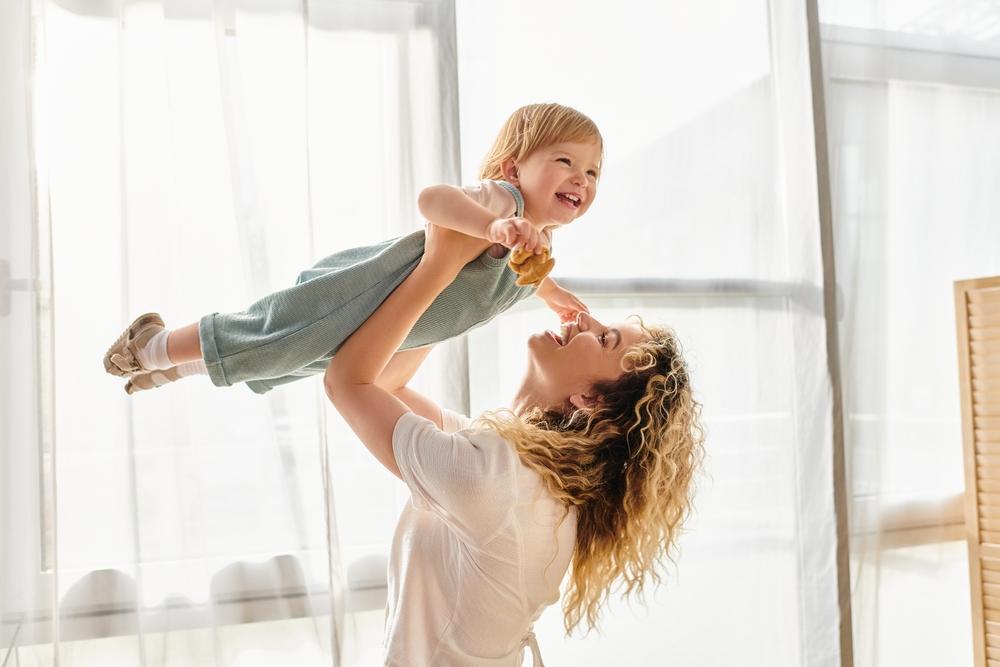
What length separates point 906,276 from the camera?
2.31 meters

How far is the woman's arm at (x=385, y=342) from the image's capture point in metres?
1.15

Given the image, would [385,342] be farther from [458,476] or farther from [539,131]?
[539,131]

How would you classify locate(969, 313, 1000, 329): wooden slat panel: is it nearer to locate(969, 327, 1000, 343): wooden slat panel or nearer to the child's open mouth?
locate(969, 327, 1000, 343): wooden slat panel

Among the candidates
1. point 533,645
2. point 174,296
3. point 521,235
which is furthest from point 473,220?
point 174,296

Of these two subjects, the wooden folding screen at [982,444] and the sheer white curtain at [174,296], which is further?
the wooden folding screen at [982,444]

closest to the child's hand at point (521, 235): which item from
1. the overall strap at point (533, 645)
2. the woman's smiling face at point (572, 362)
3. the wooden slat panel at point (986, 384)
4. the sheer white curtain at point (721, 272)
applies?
the woman's smiling face at point (572, 362)

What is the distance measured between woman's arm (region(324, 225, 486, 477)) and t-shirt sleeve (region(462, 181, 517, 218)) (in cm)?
6

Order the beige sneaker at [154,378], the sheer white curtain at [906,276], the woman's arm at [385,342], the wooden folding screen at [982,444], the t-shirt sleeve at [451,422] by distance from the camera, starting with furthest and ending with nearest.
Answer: the sheer white curtain at [906,276]
the wooden folding screen at [982,444]
the t-shirt sleeve at [451,422]
the beige sneaker at [154,378]
the woman's arm at [385,342]

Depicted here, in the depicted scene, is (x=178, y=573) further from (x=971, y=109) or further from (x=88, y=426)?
(x=971, y=109)

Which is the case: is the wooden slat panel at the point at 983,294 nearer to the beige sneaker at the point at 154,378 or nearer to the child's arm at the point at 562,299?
the child's arm at the point at 562,299

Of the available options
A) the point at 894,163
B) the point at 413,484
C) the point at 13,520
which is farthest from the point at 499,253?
the point at 894,163

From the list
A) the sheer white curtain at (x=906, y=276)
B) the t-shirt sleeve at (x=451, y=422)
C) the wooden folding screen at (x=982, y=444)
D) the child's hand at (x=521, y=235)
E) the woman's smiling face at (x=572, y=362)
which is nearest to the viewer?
the child's hand at (x=521, y=235)

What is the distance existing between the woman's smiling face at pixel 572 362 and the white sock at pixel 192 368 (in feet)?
1.78

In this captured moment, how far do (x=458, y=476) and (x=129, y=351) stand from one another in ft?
1.78
